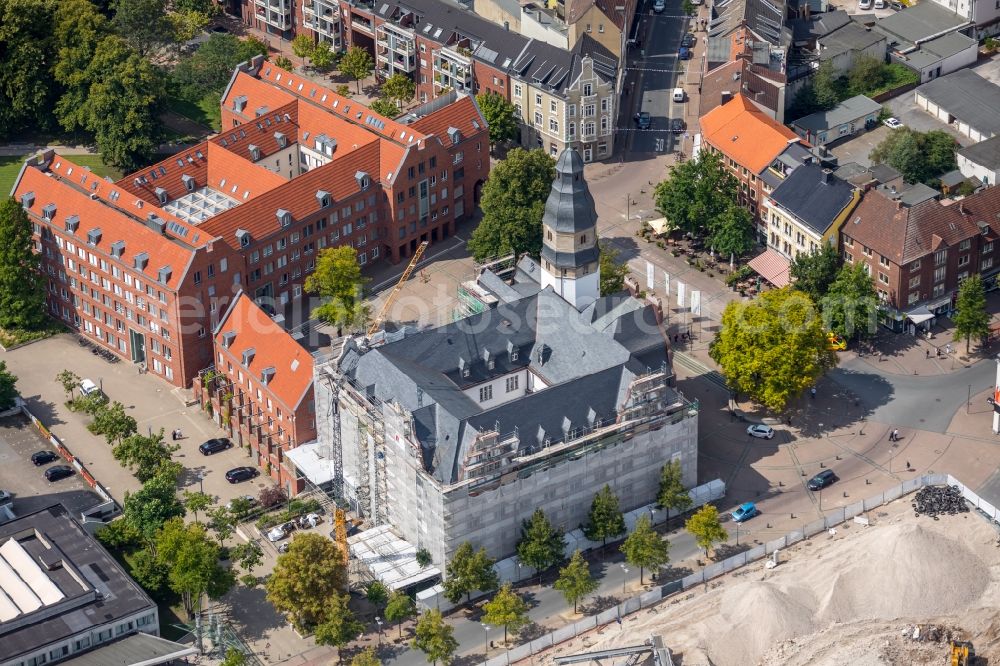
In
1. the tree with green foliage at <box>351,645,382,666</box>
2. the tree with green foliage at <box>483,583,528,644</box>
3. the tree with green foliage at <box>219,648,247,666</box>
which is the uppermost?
the tree with green foliage at <box>483,583,528,644</box>

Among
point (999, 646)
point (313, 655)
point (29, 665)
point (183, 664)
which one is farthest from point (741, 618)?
point (29, 665)

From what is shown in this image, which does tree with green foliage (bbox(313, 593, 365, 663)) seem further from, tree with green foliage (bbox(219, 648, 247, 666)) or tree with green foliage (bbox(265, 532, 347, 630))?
tree with green foliage (bbox(219, 648, 247, 666))

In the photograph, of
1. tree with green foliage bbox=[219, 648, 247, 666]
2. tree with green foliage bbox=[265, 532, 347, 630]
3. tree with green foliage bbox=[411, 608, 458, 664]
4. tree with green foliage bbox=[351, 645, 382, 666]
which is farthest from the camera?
tree with green foliage bbox=[265, 532, 347, 630]

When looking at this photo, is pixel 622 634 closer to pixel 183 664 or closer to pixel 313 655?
pixel 313 655

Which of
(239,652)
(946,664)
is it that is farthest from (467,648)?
(946,664)

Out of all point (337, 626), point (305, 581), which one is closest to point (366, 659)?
point (337, 626)

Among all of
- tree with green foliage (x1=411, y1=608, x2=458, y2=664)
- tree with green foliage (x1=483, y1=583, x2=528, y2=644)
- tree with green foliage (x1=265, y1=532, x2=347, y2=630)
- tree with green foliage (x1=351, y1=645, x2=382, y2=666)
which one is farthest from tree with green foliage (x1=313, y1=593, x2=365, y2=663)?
tree with green foliage (x1=483, y1=583, x2=528, y2=644)

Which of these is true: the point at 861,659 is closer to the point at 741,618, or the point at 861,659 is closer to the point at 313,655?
the point at 741,618
